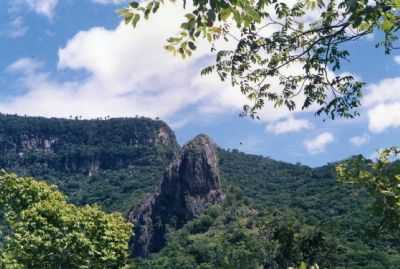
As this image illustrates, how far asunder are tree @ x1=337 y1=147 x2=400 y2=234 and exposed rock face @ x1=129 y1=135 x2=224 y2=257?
395 feet

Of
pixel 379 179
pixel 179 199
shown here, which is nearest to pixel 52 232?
pixel 379 179

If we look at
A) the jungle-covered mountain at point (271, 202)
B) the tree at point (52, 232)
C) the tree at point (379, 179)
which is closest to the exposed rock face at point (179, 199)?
the jungle-covered mountain at point (271, 202)

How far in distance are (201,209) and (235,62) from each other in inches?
4894

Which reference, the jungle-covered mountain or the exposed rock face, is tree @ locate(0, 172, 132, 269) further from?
the exposed rock face

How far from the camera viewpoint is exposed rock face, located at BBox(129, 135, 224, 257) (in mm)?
133500

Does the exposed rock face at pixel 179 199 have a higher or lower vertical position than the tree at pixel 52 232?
higher

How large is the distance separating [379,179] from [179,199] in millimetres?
126709

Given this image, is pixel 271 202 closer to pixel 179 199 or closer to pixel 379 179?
pixel 179 199

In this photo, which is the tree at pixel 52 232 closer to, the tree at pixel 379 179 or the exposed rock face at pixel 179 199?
the tree at pixel 379 179

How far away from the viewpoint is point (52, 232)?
20234 mm

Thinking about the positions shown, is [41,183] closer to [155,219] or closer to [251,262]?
[251,262]

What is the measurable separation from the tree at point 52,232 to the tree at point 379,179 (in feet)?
33.9

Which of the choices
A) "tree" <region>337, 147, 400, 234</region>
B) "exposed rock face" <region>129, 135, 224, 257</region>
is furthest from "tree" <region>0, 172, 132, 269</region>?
"exposed rock face" <region>129, 135, 224, 257</region>

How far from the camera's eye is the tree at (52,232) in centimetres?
1972
